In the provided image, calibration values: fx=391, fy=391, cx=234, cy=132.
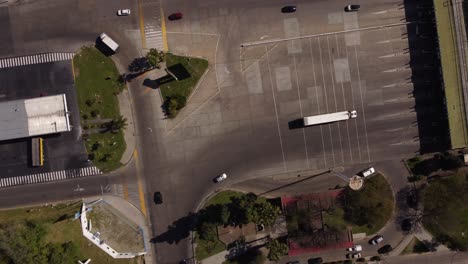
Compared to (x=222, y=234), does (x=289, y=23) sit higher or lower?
higher

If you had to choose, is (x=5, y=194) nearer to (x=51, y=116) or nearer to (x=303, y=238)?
(x=51, y=116)

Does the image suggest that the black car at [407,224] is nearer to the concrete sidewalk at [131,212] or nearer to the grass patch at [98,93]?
the concrete sidewalk at [131,212]

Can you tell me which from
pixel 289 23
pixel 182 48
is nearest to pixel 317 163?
pixel 289 23

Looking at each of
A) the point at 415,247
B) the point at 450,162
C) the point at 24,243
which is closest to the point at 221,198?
the point at 24,243

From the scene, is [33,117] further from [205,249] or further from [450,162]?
[450,162]

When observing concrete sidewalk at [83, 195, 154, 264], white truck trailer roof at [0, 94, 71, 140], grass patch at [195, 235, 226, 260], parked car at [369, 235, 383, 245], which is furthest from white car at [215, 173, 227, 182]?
parked car at [369, 235, 383, 245]

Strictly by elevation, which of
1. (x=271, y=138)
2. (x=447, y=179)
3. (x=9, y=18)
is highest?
(x=9, y=18)

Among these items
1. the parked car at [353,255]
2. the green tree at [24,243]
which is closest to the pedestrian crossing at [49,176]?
the green tree at [24,243]

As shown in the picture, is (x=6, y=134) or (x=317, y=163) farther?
(x=317, y=163)
